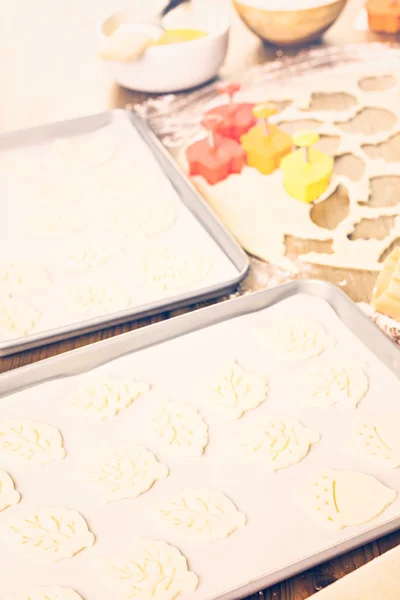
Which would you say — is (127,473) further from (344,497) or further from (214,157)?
(214,157)

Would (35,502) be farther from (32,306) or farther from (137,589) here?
(32,306)

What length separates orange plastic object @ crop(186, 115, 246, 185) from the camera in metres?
1.09

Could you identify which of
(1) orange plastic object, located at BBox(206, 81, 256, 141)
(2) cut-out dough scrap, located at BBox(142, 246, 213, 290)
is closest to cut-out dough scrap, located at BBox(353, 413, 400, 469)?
(2) cut-out dough scrap, located at BBox(142, 246, 213, 290)

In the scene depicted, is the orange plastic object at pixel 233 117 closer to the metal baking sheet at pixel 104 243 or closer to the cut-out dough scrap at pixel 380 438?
the metal baking sheet at pixel 104 243

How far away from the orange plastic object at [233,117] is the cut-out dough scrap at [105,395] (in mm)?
593

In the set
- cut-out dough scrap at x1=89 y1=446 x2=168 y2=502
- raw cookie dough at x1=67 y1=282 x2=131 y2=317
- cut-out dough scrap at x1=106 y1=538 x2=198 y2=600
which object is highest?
raw cookie dough at x1=67 y1=282 x2=131 y2=317

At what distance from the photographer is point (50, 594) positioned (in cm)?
57

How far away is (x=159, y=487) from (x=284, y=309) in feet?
1.00

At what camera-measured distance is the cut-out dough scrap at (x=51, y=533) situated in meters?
0.60

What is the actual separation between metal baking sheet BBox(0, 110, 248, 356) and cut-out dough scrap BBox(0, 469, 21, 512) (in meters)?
0.20

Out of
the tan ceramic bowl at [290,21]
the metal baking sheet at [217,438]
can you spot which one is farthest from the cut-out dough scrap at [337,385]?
the tan ceramic bowl at [290,21]

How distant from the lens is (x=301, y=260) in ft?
Answer: 3.06

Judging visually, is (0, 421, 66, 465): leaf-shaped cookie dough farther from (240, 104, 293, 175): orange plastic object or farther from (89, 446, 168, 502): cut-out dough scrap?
(240, 104, 293, 175): orange plastic object

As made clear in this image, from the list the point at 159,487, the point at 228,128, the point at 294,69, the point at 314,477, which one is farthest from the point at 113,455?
the point at 294,69
